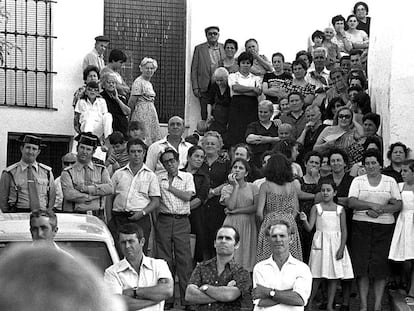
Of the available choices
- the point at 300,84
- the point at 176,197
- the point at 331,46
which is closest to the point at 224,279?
the point at 176,197

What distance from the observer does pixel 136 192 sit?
476 inches

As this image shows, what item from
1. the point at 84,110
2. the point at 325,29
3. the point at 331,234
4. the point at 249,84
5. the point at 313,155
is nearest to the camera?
the point at 331,234

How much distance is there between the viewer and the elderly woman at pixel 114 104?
52.2 feet

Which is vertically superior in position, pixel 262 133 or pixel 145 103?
pixel 145 103

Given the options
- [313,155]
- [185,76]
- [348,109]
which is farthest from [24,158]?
[185,76]

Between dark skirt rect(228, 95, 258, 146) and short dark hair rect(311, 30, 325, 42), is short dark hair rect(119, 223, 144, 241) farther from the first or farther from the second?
short dark hair rect(311, 30, 325, 42)

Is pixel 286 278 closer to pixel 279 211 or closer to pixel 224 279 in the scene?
pixel 224 279

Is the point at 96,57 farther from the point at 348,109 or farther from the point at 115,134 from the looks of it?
the point at 348,109

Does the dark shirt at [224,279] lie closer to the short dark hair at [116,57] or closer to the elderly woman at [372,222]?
the elderly woman at [372,222]

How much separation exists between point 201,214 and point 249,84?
12.8 ft

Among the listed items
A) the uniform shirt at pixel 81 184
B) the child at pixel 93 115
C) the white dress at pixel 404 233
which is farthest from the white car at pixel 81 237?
the child at pixel 93 115

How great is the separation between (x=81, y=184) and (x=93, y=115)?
3366 mm

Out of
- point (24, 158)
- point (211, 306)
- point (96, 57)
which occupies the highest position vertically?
point (96, 57)

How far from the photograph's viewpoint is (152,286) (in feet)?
28.1
